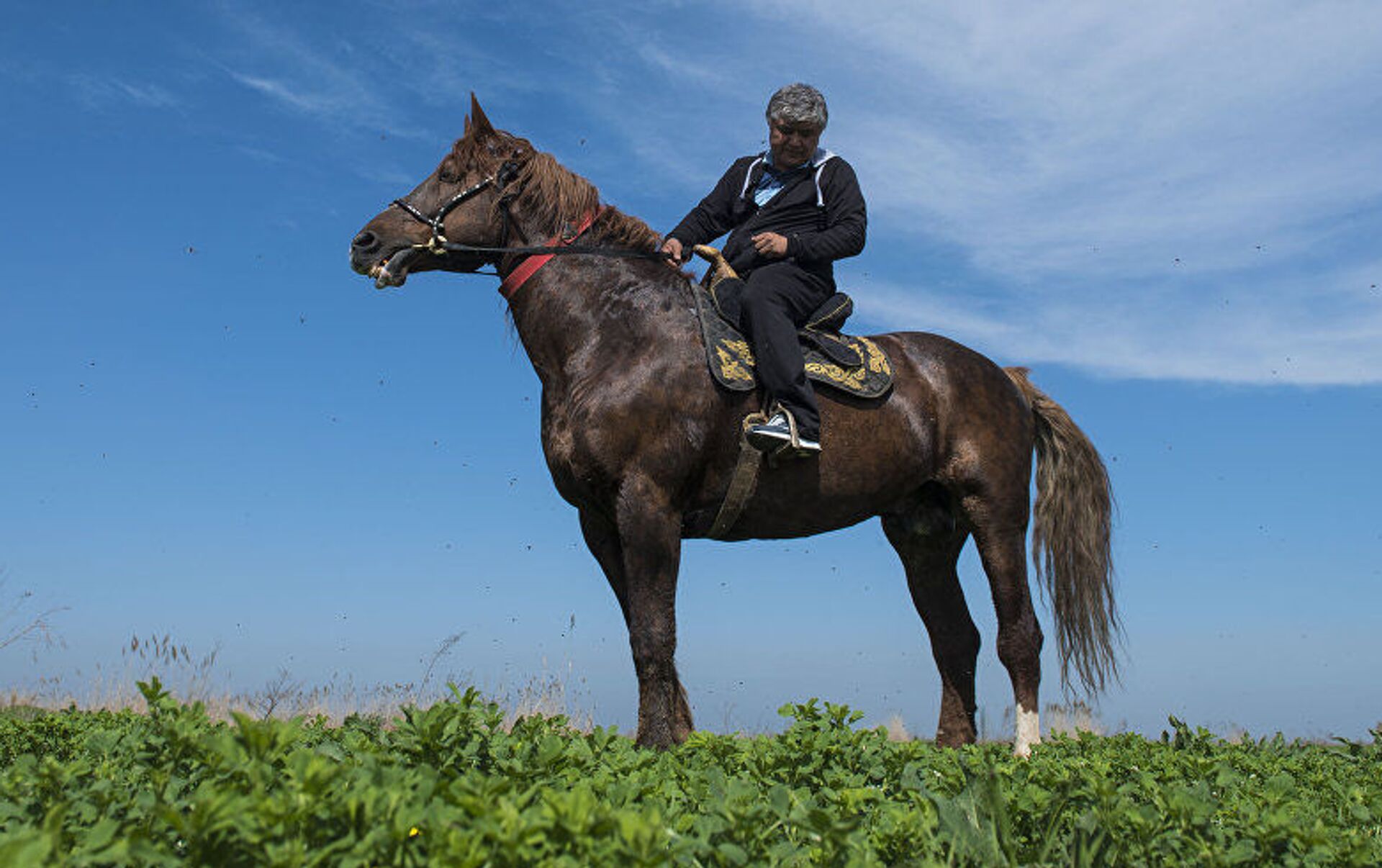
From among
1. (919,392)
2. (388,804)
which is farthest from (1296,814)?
(919,392)

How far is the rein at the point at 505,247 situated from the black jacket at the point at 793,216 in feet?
1.87

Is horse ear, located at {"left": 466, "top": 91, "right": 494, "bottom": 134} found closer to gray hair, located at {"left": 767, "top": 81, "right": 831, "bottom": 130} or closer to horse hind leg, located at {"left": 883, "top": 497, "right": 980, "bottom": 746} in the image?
gray hair, located at {"left": 767, "top": 81, "right": 831, "bottom": 130}

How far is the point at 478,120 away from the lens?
730cm

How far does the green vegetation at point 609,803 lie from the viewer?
2.30 m

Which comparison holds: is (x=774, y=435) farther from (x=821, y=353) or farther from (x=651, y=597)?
(x=651, y=597)

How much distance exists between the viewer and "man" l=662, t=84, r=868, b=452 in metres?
6.80

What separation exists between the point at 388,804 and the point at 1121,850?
2281 millimetres

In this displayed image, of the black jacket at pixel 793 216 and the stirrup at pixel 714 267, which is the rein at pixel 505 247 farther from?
the black jacket at pixel 793 216

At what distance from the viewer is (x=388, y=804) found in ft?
7.91

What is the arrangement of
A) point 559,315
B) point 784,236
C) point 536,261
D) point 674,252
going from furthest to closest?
point 674,252
point 784,236
point 536,261
point 559,315

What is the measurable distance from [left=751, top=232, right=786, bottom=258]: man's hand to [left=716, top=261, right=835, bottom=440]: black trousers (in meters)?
0.10

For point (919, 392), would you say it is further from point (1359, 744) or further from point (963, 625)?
point (1359, 744)

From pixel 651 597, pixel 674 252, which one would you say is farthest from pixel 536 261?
pixel 651 597

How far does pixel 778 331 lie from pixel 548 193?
5.70 feet
